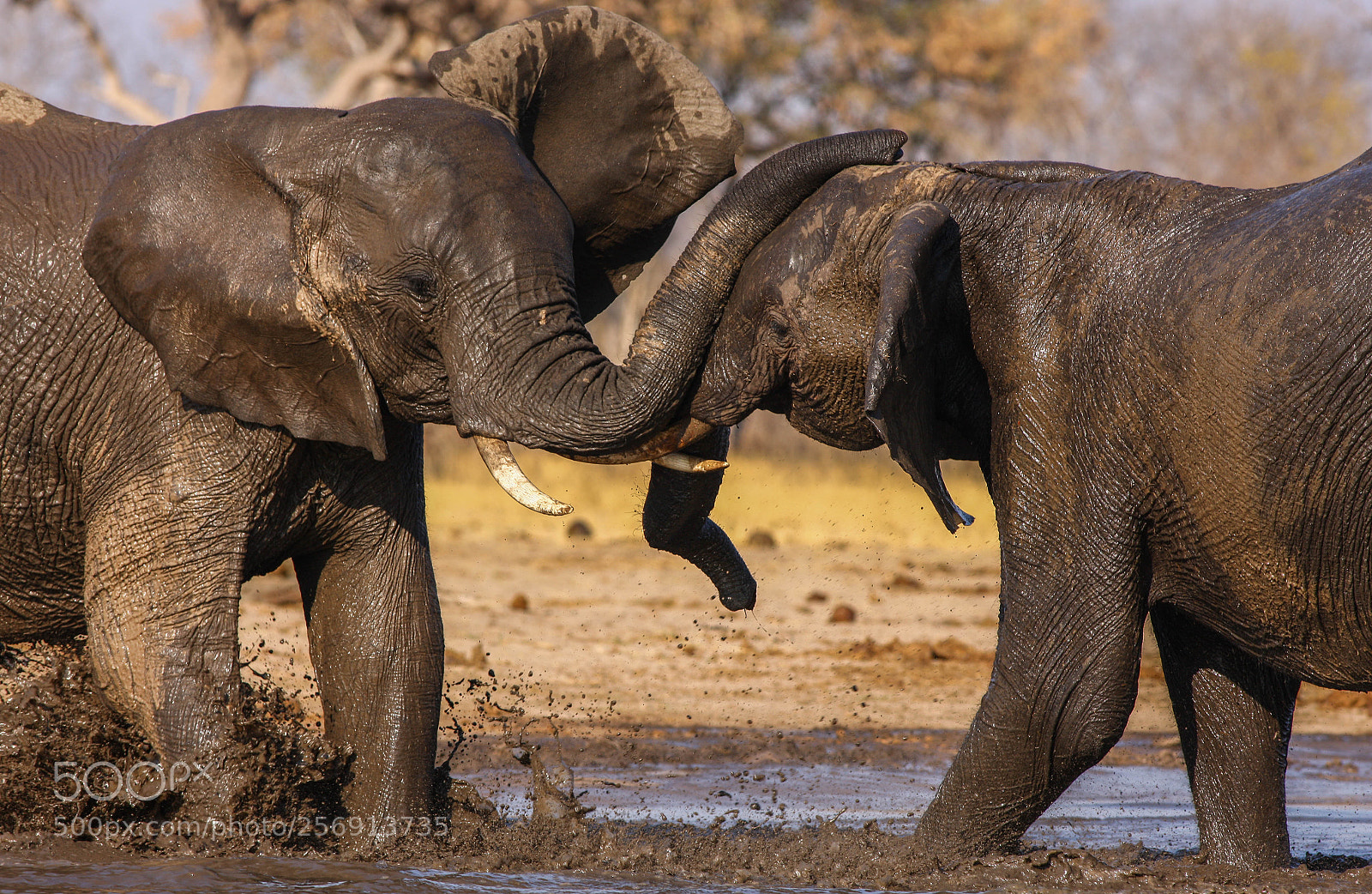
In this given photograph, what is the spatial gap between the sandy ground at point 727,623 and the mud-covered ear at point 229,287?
54.4 inches

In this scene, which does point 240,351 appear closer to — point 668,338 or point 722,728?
point 668,338

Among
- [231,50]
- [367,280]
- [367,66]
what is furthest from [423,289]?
[231,50]

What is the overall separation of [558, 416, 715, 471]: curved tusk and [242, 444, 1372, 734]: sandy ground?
0.92 meters

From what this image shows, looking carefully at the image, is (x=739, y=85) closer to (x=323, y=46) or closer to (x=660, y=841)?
(x=323, y=46)

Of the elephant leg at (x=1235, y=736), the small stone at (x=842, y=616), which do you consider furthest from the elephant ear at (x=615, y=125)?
the small stone at (x=842, y=616)

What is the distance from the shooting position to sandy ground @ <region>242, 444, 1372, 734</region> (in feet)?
26.6

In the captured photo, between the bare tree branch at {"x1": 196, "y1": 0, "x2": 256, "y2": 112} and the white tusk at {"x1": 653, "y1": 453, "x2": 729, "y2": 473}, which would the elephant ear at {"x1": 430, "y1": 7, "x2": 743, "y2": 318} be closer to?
the white tusk at {"x1": 653, "y1": 453, "x2": 729, "y2": 473}

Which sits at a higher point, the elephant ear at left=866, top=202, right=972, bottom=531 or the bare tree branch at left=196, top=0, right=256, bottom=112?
the bare tree branch at left=196, top=0, right=256, bottom=112

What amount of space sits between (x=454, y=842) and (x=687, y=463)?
52.8 inches

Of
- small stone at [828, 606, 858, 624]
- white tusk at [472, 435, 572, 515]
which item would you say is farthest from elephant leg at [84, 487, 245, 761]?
small stone at [828, 606, 858, 624]

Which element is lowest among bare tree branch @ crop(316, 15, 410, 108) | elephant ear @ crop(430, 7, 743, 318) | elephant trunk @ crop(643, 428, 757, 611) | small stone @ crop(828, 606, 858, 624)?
elephant trunk @ crop(643, 428, 757, 611)

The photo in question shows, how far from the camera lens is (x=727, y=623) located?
9891 mm

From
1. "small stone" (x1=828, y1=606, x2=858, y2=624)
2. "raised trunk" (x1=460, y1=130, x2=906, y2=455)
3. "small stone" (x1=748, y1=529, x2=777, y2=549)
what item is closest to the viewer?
"raised trunk" (x1=460, y1=130, x2=906, y2=455)

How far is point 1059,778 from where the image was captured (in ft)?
15.1
